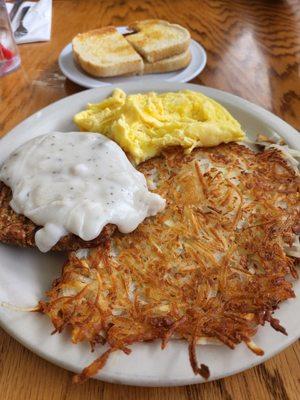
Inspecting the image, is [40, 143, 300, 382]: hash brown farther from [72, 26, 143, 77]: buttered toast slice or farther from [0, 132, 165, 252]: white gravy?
[72, 26, 143, 77]: buttered toast slice

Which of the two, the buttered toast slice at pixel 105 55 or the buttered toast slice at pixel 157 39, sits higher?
the buttered toast slice at pixel 157 39

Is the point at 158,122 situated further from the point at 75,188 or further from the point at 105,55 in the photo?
the point at 105,55

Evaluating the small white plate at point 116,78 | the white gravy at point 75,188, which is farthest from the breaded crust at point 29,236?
the small white plate at point 116,78

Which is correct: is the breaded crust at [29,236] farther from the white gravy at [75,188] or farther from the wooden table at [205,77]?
the wooden table at [205,77]

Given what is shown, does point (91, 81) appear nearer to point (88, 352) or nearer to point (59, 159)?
point (59, 159)

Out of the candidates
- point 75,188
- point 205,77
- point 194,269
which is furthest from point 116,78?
point 194,269

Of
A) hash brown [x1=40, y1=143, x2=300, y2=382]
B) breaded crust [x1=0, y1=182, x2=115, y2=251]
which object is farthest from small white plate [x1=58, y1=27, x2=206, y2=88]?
breaded crust [x1=0, y1=182, x2=115, y2=251]
